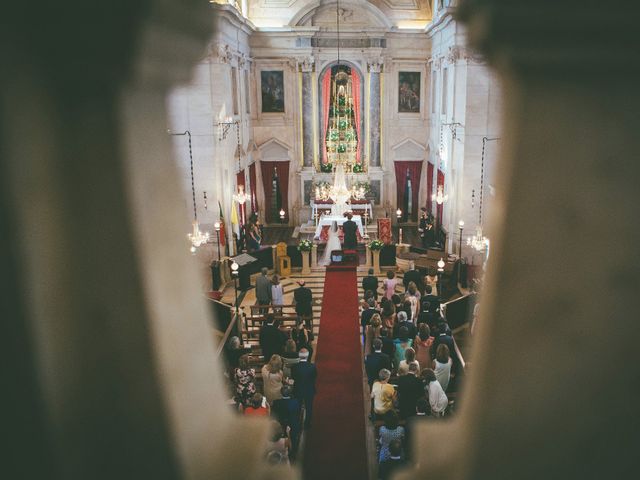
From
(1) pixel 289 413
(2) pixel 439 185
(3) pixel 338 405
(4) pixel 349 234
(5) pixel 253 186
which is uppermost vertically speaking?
(2) pixel 439 185

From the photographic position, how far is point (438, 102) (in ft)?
67.1

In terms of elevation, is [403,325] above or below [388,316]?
above

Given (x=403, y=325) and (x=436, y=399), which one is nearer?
(x=436, y=399)

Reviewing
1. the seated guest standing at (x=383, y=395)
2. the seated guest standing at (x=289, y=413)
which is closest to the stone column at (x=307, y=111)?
the seated guest standing at (x=383, y=395)

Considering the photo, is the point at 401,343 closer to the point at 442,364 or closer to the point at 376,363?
the point at 376,363

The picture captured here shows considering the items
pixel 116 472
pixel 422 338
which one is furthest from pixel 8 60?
pixel 422 338

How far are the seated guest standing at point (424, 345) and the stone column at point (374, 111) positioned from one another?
15633 mm

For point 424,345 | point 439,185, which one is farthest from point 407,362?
point 439,185

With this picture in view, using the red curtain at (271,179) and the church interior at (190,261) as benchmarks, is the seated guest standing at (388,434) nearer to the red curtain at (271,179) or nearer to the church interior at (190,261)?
the church interior at (190,261)

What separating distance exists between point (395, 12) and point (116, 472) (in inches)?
913

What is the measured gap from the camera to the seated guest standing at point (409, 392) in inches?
269

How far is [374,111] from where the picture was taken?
2275 centimetres

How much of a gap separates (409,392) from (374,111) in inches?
691

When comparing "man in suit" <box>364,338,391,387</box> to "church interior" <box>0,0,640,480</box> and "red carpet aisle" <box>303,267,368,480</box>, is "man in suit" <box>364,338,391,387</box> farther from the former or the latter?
"church interior" <box>0,0,640,480</box>
